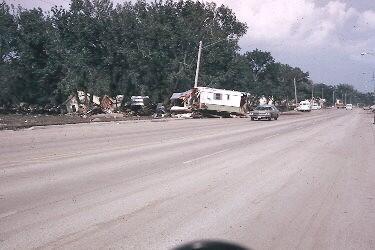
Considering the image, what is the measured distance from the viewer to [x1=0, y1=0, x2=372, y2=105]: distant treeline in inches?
1951

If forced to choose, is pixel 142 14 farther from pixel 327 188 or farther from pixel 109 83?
pixel 327 188

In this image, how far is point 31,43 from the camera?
170 feet

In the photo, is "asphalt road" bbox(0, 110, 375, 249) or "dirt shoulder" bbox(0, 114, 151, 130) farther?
"dirt shoulder" bbox(0, 114, 151, 130)

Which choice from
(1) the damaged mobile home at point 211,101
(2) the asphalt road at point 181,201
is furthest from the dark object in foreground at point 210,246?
(1) the damaged mobile home at point 211,101

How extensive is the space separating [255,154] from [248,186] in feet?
18.4

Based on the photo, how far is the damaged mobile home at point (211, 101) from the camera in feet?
153

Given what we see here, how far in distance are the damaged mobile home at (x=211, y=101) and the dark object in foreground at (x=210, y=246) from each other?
41.4m

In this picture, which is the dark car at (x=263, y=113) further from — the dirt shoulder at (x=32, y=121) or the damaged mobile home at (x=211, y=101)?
the dirt shoulder at (x=32, y=121)

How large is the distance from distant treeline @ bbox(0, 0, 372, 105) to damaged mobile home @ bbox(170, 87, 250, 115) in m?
7.94

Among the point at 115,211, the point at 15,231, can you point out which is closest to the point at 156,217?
the point at 115,211

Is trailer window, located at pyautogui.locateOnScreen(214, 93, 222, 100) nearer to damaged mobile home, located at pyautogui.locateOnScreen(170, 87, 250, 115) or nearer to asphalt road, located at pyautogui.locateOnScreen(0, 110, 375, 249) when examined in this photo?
damaged mobile home, located at pyautogui.locateOnScreen(170, 87, 250, 115)

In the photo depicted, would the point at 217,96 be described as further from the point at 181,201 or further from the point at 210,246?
the point at 210,246

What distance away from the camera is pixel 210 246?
518 cm

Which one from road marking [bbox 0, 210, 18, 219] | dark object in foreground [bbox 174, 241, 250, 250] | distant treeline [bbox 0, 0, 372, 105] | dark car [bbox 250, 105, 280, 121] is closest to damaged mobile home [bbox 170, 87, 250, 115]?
dark car [bbox 250, 105, 280, 121]
